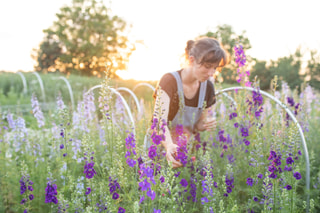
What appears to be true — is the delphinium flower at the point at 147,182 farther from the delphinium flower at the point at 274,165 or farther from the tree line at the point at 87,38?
the tree line at the point at 87,38

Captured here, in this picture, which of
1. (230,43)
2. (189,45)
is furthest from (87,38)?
(189,45)

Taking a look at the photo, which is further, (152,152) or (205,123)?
(205,123)

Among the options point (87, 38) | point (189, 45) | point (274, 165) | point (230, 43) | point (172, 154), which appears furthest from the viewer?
point (87, 38)

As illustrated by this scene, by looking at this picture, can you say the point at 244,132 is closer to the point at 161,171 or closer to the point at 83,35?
the point at 161,171

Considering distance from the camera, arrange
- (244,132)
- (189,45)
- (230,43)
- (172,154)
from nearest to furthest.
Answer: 1. (172,154)
2. (244,132)
3. (189,45)
4. (230,43)

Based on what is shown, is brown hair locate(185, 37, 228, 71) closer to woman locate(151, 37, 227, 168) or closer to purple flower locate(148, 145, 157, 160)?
woman locate(151, 37, 227, 168)

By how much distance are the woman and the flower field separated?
231 mm

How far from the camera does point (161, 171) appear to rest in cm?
173

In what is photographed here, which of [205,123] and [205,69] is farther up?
[205,69]

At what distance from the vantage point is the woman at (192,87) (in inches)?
114

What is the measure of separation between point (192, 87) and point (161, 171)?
6.37ft

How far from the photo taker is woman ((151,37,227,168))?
290 centimetres

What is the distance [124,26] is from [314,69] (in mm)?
21742

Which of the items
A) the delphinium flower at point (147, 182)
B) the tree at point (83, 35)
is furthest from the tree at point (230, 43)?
the tree at point (83, 35)
